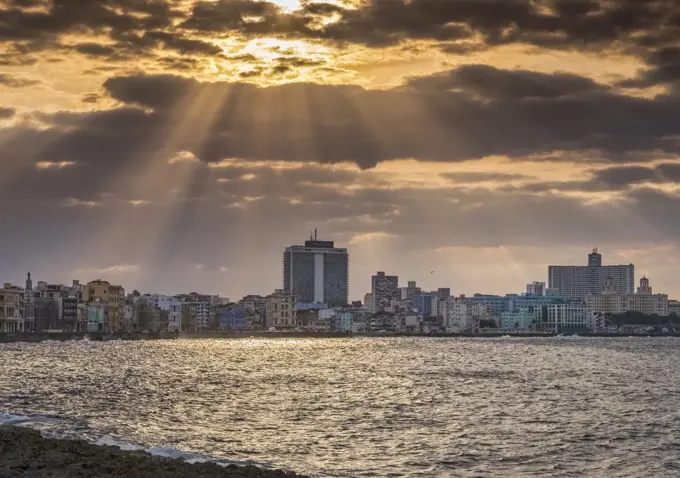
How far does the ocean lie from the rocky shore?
14.0 ft

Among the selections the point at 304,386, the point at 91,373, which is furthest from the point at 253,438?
the point at 91,373

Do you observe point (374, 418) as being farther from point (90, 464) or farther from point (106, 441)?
point (90, 464)

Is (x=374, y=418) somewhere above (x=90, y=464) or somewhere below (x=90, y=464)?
below

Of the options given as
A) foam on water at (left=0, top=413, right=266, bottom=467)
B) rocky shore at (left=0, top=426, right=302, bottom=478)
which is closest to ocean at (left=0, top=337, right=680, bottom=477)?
foam on water at (left=0, top=413, right=266, bottom=467)

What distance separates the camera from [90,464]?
3247 centimetres

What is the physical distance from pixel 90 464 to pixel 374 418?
28.2m

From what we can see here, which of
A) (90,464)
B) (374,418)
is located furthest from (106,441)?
(374,418)

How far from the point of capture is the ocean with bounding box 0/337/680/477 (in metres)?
42.7

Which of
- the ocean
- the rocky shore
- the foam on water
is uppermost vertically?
the rocky shore

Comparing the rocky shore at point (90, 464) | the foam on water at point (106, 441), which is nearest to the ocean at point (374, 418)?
the foam on water at point (106, 441)

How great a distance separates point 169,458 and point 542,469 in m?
14.3

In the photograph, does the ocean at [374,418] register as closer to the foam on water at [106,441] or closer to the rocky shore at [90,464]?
the foam on water at [106,441]

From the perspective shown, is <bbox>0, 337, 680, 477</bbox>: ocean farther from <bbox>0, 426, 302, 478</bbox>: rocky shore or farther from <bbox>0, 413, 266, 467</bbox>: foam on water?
<bbox>0, 426, 302, 478</bbox>: rocky shore

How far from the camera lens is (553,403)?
71375mm
